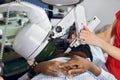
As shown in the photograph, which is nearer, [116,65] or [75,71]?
[75,71]

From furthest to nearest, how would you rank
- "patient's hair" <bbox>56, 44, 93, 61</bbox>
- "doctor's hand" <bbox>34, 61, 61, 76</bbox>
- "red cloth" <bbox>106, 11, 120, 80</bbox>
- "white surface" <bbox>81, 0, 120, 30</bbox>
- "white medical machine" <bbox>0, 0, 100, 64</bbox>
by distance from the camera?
"white surface" <bbox>81, 0, 120, 30</bbox>
"red cloth" <bbox>106, 11, 120, 80</bbox>
"patient's hair" <bbox>56, 44, 93, 61</bbox>
"doctor's hand" <bbox>34, 61, 61, 76</bbox>
"white medical machine" <bbox>0, 0, 100, 64</bbox>

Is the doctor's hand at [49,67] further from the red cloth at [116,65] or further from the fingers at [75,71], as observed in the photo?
the red cloth at [116,65]

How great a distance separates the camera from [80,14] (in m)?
1.13

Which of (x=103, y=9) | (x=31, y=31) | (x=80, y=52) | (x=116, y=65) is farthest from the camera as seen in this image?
(x=103, y=9)

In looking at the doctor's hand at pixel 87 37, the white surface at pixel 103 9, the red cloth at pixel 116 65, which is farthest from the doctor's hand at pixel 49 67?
the white surface at pixel 103 9

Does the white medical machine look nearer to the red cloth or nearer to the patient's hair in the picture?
the patient's hair

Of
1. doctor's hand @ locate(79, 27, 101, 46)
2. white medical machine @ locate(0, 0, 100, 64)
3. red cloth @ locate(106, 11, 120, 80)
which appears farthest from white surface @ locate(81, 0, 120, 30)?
white medical machine @ locate(0, 0, 100, 64)

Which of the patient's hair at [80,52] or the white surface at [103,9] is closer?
the patient's hair at [80,52]

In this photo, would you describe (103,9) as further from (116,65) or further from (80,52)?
(80,52)

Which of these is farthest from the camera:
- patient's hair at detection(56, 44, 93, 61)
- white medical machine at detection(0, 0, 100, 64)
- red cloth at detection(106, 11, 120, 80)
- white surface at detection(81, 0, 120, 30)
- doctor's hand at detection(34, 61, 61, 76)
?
white surface at detection(81, 0, 120, 30)

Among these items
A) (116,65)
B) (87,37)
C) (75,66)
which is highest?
(87,37)

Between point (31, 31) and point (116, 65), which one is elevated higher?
point (31, 31)

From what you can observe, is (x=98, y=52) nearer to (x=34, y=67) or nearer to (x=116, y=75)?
(x=116, y=75)

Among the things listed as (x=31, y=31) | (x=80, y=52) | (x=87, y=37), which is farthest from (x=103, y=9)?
(x=31, y=31)
